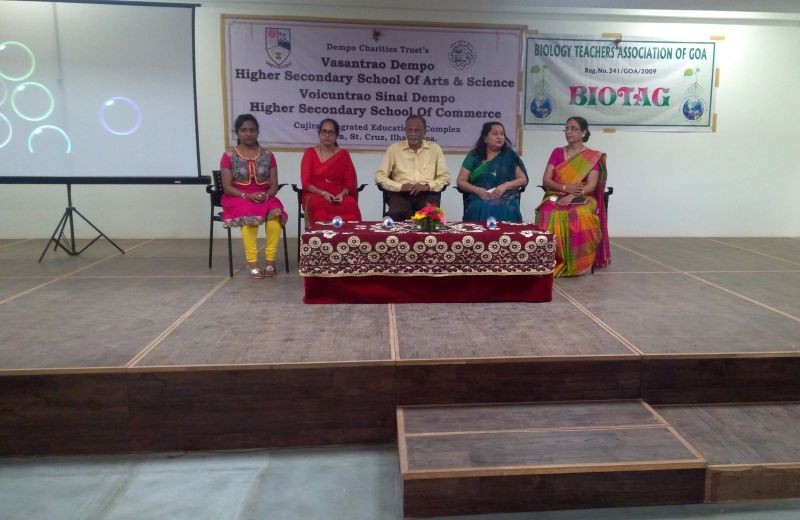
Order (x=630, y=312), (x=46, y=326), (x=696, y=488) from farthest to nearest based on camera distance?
(x=630, y=312), (x=46, y=326), (x=696, y=488)

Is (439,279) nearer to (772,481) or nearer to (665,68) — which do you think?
(772,481)

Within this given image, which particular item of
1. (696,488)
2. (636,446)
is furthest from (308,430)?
(696,488)

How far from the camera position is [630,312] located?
2.87 metres

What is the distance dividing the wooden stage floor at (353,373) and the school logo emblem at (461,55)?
2.93 metres

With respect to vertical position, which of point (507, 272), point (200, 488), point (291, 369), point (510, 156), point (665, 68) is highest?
point (665, 68)

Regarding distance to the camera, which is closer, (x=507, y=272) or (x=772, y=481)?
(x=772, y=481)

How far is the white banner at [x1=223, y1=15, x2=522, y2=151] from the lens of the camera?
4.91 m

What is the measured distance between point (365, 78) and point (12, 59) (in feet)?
8.34

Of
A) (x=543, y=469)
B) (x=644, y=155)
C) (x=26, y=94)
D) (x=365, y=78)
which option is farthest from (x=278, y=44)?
(x=543, y=469)

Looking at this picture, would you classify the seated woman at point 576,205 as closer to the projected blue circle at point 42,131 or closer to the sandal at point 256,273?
the sandal at point 256,273

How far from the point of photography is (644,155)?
17.6ft

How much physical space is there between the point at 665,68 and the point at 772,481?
14.0ft

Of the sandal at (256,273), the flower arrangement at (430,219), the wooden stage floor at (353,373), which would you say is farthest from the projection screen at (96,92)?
the flower arrangement at (430,219)

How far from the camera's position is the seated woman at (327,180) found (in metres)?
3.90
